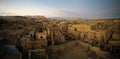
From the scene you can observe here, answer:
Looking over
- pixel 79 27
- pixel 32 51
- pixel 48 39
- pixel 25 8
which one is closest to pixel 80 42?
pixel 79 27

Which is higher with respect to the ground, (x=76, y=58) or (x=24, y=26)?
(x=24, y=26)

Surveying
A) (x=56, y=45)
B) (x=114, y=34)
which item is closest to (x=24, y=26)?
(x=56, y=45)

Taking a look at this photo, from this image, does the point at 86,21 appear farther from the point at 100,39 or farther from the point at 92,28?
the point at 100,39

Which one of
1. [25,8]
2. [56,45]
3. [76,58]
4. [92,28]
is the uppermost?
[25,8]

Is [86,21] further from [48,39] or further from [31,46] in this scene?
[31,46]

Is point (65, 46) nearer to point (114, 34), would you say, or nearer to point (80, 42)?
point (80, 42)

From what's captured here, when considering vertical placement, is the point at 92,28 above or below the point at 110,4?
below

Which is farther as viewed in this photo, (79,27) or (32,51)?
(79,27)

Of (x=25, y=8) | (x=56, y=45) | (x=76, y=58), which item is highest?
(x=25, y=8)

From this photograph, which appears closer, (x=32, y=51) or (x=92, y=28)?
(x=32, y=51)
